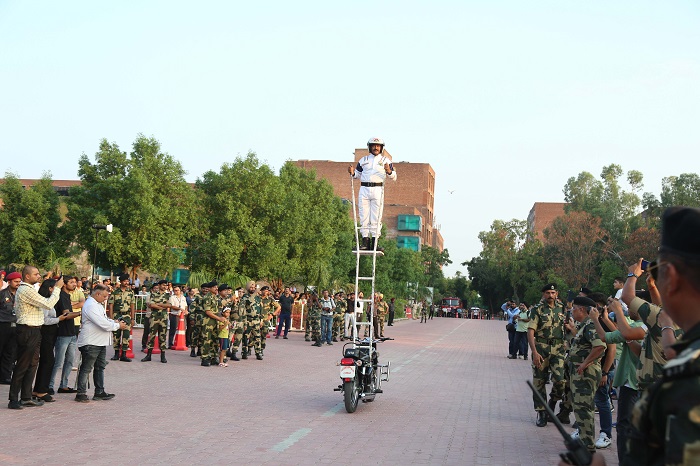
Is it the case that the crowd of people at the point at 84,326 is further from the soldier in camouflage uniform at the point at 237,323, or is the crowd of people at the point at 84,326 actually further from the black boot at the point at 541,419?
the black boot at the point at 541,419

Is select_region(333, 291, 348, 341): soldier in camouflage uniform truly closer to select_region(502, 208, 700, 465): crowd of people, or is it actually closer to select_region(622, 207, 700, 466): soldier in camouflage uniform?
select_region(502, 208, 700, 465): crowd of people

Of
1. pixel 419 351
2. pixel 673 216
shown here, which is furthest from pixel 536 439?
pixel 419 351

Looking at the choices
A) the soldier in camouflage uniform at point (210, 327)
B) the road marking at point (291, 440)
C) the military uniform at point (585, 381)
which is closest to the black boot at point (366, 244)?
the road marking at point (291, 440)

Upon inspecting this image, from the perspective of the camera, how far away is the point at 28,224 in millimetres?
54312

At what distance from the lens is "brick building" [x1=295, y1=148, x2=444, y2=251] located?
397ft

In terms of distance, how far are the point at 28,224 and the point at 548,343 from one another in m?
48.4

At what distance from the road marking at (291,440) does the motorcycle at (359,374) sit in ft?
5.76

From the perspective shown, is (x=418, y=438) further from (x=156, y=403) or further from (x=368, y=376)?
(x=156, y=403)

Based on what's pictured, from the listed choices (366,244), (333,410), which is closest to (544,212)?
(366,244)

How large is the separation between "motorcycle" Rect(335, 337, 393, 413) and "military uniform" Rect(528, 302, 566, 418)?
2516mm

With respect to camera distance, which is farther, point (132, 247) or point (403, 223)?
point (403, 223)

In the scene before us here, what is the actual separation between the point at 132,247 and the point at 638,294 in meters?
43.4

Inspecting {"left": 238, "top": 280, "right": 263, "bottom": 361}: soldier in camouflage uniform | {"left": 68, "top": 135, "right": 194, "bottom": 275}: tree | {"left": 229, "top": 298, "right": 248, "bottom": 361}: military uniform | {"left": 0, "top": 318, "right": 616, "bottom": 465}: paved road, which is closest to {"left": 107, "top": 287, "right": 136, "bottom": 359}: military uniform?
{"left": 0, "top": 318, "right": 616, "bottom": 465}: paved road

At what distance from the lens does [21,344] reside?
11.6 meters
